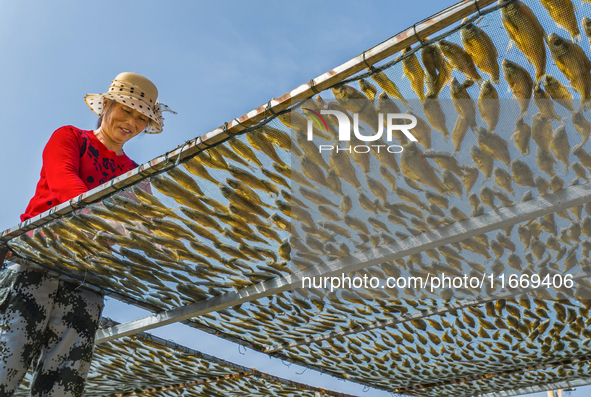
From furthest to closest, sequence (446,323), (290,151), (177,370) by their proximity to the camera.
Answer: (177,370)
(446,323)
(290,151)

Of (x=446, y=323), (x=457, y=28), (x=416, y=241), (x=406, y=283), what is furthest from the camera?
(x=446, y=323)

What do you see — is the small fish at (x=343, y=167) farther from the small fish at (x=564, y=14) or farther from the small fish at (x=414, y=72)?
the small fish at (x=564, y=14)

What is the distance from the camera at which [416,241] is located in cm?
226

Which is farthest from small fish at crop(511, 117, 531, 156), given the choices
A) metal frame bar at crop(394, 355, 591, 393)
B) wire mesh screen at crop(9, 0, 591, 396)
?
metal frame bar at crop(394, 355, 591, 393)

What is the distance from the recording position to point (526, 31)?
4.81 feet

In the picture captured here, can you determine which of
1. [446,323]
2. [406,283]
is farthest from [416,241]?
[446,323]

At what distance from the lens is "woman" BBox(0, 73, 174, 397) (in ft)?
7.32

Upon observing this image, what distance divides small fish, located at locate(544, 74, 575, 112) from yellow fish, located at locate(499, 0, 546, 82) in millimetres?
60

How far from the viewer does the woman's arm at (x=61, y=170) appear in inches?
87.1

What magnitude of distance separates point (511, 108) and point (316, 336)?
240cm

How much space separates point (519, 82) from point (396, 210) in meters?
0.77

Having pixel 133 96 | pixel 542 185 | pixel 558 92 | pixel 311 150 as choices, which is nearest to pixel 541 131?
pixel 558 92

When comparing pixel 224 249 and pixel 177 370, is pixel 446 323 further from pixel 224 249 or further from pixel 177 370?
pixel 177 370

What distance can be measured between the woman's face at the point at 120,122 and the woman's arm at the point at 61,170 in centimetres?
28
